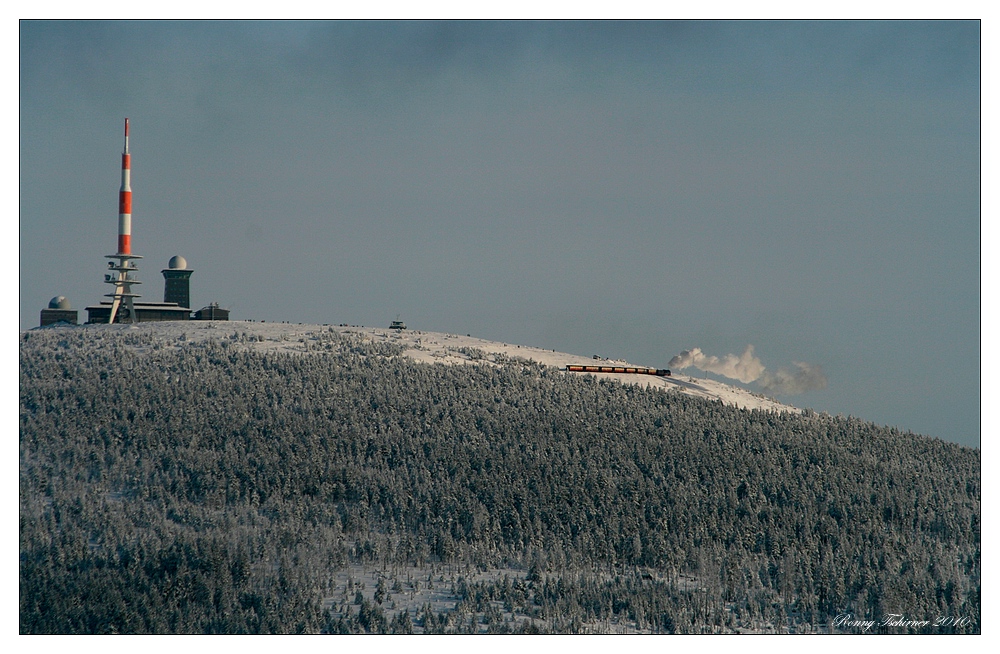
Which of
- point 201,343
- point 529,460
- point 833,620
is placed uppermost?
point 201,343

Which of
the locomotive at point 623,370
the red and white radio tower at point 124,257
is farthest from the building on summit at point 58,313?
the locomotive at point 623,370

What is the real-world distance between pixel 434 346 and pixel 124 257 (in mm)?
40662

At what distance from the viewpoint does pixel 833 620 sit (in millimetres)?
65812

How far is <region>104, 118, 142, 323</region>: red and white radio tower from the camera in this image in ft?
456

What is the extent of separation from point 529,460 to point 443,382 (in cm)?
2382

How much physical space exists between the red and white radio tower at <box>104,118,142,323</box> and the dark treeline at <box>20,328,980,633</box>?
20.9 metres

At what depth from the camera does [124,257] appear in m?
140

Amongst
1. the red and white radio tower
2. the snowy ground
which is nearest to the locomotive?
the snowy ground

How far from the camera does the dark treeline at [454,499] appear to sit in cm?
6544

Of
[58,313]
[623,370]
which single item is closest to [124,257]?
[58,313]

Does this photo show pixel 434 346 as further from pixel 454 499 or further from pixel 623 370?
pixel 454 499

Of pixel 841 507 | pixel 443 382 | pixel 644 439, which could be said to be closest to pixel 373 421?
pixel 443 382

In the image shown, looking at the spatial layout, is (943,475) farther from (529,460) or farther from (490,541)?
(490,541)

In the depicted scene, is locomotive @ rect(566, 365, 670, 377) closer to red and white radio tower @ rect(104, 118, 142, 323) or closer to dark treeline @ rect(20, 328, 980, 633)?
dark treeline @ rect(20, 328, 980, 633)
